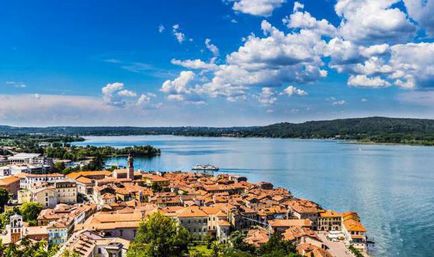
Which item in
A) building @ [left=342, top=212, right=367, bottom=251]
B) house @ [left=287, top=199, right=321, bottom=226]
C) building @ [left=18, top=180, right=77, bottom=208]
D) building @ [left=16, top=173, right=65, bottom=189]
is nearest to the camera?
building @ [left=342, top=212, right=367, bottom=251]

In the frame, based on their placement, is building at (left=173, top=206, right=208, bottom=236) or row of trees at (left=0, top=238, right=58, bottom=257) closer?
row of trees at (left=0, top=238, right=58, bottom=257)

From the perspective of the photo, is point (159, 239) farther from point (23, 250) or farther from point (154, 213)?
point (23, 250)

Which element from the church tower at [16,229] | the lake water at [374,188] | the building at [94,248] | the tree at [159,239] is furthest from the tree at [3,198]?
the lake water at [374,188]

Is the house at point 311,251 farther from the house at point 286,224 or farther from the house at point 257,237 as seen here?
the house at point 286,224

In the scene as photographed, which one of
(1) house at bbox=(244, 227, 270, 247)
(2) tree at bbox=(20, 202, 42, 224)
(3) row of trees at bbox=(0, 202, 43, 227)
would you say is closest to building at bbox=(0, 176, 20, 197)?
(3) row of trees at bbox=(0, 202, 43, 227)

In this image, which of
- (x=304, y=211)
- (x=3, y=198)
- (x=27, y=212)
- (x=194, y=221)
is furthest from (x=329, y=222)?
(x=3, y=198)

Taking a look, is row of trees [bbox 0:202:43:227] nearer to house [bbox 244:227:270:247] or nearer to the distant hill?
house [bbox 244:227:270:247]
